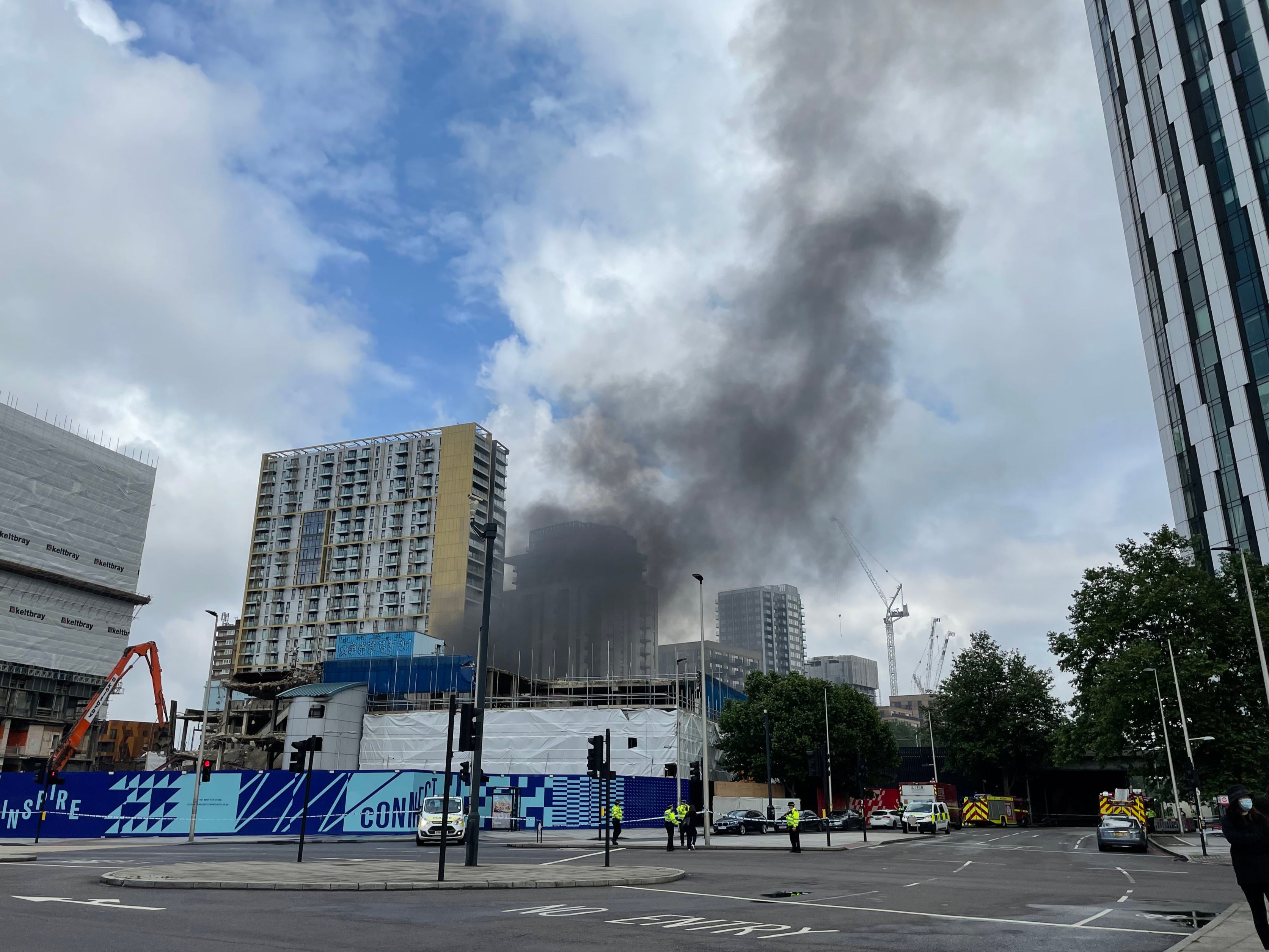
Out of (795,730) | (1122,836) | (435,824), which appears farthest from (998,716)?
(435,824)

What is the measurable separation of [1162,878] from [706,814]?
19543 mm

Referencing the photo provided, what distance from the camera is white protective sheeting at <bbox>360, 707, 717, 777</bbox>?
6494cm

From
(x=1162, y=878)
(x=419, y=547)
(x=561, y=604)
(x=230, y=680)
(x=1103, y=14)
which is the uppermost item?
(x=1103, y=14)

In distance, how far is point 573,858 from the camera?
28156 mm

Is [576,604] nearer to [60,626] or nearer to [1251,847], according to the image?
[60,626]

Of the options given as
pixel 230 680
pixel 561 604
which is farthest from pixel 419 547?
pixel 230 680

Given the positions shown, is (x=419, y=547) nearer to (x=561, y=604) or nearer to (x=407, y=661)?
(x=561, y=604)

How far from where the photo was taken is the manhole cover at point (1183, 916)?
13406 millimetres

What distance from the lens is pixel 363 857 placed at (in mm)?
26344

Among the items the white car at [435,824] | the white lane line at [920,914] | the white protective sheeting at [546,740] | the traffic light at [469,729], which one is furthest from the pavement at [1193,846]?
the white protective sheeting at [546,740]

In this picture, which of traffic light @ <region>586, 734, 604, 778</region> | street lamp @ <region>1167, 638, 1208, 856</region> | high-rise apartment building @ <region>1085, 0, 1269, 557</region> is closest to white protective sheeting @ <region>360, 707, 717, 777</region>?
street lamp @ <region>1167, 638, 1208, 856</region>

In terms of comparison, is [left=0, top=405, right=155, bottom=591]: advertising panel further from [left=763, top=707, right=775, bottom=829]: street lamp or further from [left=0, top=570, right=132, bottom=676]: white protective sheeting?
[left=763, top=707, right=775, bottom=829]: street lamp

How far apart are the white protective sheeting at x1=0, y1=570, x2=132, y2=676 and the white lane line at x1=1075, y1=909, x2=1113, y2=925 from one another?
106446 mm

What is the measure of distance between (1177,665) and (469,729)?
42.4m
